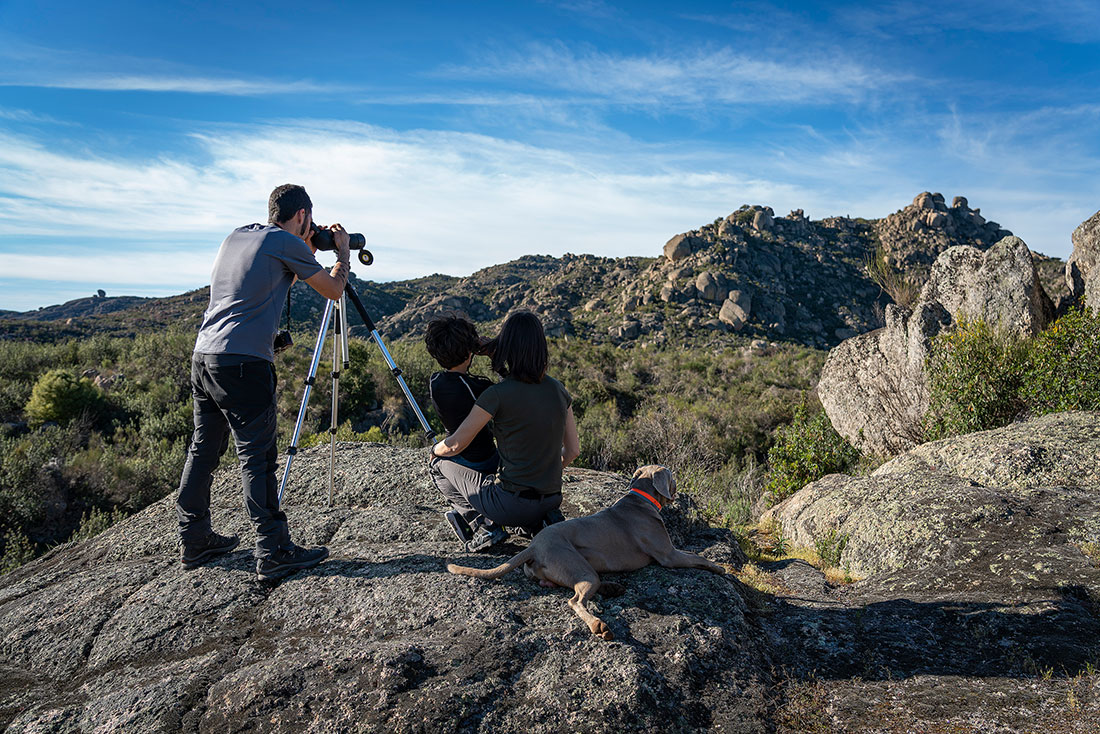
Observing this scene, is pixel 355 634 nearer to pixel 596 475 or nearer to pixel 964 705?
pixel 964 705

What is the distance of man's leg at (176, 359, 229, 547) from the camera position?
3.88m

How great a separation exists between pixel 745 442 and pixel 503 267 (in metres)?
65.8

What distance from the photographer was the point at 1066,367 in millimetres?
7426

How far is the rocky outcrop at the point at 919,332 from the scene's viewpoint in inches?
337

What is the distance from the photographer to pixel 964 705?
2.75 meters

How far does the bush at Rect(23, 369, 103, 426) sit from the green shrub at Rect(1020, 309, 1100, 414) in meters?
16.4

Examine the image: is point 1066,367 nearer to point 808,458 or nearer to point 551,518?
point 808,458

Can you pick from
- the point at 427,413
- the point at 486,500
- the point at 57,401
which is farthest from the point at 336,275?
the point at 57,401

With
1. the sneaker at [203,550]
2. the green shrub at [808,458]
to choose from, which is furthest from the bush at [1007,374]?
the sneaker at [203,550]

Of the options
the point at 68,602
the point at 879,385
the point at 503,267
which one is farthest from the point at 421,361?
the point at 503,267

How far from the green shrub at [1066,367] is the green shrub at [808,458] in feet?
9.32

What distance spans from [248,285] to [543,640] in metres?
2.73

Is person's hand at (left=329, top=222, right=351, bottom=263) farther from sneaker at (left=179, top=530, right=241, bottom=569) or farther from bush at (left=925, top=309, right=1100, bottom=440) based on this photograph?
bush at (left=925, top=309, right=1100, bottom=440)

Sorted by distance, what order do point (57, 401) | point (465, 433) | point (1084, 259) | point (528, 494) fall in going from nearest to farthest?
point (465, 433)
point (528, 494)
point (1084, 259)
point (57, 401)
